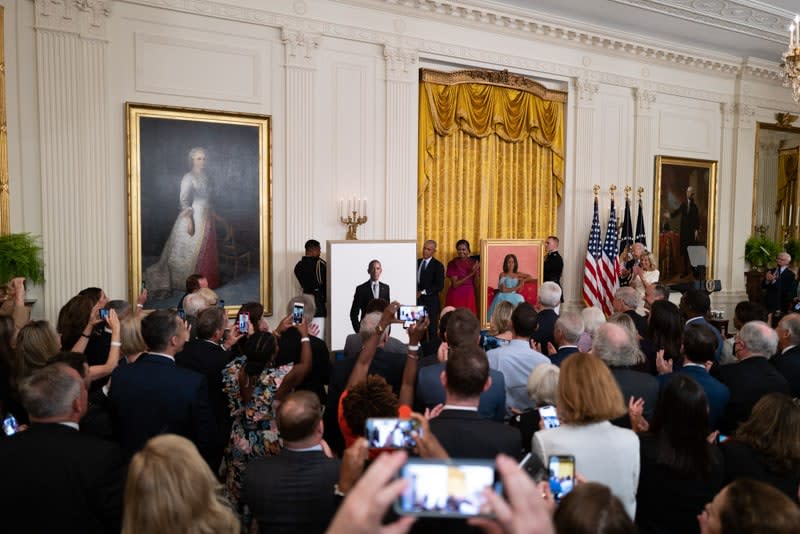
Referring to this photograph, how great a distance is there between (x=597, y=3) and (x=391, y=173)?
16.8 feet

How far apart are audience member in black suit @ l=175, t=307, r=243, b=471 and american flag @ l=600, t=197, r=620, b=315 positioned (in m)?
9.64

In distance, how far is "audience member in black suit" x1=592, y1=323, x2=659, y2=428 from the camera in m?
3.73

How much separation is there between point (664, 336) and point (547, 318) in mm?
1367

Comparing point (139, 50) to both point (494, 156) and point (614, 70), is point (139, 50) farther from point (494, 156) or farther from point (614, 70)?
point (614, 70)

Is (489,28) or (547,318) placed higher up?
(489,28)

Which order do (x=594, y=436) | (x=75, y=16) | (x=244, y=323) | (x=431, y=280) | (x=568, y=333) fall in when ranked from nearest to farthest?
1. (x=594, y=436)
2. (x=568, y=333)
3. (x=244, y=323)
4. (x=75, y=16)
5. (x=431, y=280)

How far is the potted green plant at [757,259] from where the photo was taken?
1534 centimetres

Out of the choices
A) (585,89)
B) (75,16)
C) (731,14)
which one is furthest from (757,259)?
(75,16)

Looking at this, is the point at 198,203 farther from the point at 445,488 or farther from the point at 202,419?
the point at 445,488

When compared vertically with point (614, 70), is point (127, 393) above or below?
below

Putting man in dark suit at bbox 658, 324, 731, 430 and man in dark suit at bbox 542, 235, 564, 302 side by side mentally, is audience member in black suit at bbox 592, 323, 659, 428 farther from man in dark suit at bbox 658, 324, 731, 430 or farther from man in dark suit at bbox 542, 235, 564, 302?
man in dark suit at bbox 542, 235, 564, 302

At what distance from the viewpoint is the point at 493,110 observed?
1201 cm

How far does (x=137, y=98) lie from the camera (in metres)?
8.77

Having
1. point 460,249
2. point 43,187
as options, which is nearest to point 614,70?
point 460,249
